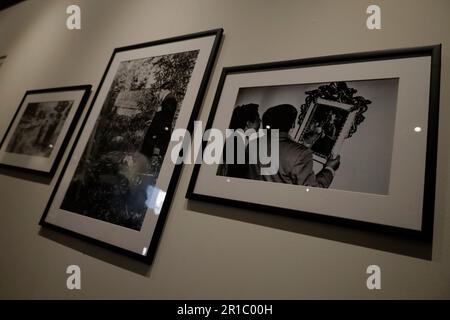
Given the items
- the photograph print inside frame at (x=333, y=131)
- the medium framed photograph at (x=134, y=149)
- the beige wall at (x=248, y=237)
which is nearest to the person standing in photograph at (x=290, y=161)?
the photograph print inside frame at (x=333, y=131)

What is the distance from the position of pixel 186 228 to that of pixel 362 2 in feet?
3.06

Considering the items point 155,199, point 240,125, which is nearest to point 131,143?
point 155,199

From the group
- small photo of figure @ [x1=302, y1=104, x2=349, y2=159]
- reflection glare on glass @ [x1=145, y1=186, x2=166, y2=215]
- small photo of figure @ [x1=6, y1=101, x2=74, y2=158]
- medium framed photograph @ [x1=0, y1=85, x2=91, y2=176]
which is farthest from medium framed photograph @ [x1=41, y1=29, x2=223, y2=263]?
small photo of figure @ [x1=302, y1=104, x2=349, y2=159]

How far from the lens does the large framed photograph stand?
2.04 feet

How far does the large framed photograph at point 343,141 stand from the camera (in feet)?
2.04

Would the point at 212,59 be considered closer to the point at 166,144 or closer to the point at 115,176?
the point at 166,144

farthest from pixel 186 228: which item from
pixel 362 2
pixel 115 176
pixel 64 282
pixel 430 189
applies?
pixel 362 2

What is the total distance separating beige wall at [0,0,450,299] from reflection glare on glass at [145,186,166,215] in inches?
1.8

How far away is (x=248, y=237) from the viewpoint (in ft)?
2.45

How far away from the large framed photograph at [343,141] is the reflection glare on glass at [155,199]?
119mm

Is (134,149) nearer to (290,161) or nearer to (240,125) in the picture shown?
(240,125)

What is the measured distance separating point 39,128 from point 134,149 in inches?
33.0

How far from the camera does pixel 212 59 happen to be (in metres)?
1.03

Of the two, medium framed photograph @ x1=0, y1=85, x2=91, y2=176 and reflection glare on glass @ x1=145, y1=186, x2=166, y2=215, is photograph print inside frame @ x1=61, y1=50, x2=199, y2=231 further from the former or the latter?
medium framed photograph @ x1=0, y1=85, x2=91, y2=176
